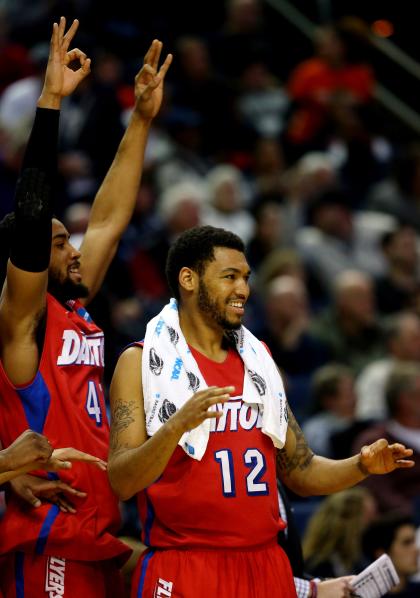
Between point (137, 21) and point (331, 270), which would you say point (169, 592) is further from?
point (137, 21)

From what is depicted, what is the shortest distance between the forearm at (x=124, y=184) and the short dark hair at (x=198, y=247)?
785mm

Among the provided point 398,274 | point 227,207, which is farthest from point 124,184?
point 398,274

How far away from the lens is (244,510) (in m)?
4.51

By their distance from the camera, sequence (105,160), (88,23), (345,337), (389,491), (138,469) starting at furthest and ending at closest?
(88,23) → (105,160) → (345,337) → (389,491) → (138,469)

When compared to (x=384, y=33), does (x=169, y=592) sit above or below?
below

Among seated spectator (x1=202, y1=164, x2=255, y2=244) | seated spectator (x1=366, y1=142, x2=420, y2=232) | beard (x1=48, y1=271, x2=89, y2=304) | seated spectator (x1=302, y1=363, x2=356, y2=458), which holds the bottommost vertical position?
beard (x1=48, y1=271, x2=89, y2=304)

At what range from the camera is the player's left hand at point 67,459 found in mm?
4273

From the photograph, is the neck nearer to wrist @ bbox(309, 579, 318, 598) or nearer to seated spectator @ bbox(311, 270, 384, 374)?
wrist @ bbox(309, 579, 318, 598)

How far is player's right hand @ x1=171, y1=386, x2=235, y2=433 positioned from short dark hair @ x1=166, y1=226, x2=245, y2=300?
73 centimetres

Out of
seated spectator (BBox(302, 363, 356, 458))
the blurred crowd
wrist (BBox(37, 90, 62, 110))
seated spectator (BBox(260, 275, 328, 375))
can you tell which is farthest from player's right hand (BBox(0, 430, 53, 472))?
seated spectator (BBox(260, 275, 328, 375))

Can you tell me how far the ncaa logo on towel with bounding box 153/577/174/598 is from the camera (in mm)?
4496

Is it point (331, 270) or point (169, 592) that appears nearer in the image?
point (169, 592)

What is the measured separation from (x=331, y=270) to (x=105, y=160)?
7.10 feet

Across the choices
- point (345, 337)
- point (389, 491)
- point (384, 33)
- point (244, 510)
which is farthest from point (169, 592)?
point (384, 33)
